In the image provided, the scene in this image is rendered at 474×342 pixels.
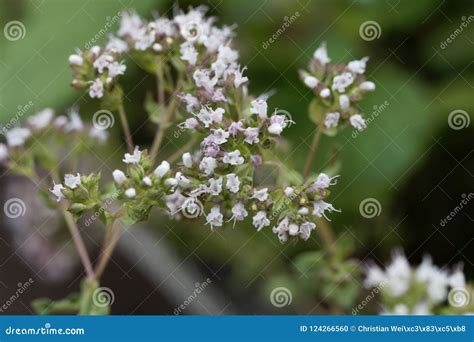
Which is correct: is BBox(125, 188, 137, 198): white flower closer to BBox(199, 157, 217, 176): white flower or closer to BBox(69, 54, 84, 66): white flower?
BBox(199, 157, 217, 176): white flower

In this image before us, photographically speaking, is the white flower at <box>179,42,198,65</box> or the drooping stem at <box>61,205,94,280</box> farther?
the drooping stem at <box>61,205,94,280</box>

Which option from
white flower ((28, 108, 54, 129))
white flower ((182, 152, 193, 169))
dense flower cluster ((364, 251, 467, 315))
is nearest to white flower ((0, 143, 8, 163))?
white flower ((28, 108, 54, 129))

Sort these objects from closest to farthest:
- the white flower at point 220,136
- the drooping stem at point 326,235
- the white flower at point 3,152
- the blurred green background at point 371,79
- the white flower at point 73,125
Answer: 1. the white flower at point 220,136
2. the white flower at point 3,152
3. the white flower at point 73,125
4. the drooping stem at point 326,235
5. the blurred green background at point 371,79

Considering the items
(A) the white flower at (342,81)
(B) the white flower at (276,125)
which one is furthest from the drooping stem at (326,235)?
(B) the white flower at (276,125)

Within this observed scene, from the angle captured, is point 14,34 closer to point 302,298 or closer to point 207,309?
point 207,309

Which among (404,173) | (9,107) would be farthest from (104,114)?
(404,173)

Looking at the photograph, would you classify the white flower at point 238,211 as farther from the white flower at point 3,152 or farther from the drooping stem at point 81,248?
the white flower at point 3,152

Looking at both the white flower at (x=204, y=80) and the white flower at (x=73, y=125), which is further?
the white flower at (x=73, y=125)
